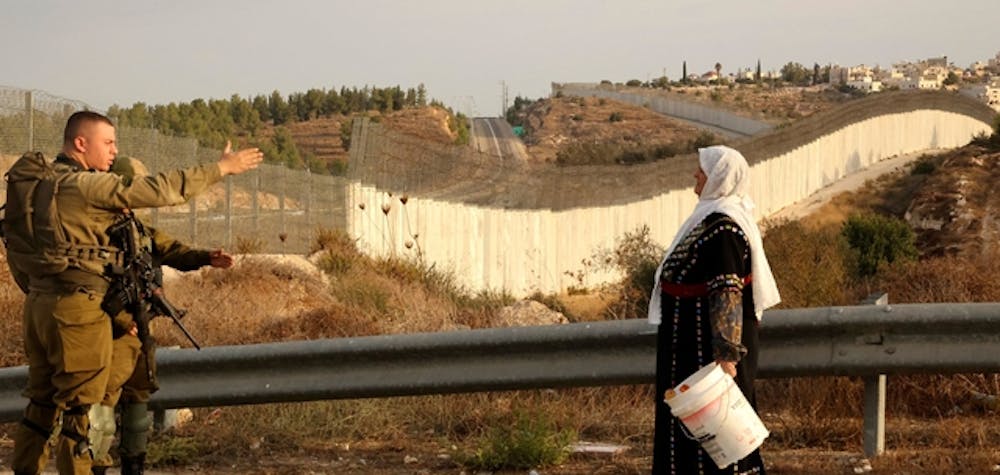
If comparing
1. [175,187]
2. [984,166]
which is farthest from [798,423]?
[984,166]

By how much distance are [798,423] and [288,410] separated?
3.02 metres

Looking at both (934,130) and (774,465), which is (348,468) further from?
(934,130)

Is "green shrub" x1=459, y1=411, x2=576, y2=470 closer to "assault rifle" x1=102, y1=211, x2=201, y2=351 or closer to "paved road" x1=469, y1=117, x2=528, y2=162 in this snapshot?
"assault rifle" x1=102, y1=211, x2=201, y2=351

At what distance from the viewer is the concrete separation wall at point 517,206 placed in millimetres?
31391

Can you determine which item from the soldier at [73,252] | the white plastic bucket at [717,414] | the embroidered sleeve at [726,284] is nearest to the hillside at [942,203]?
the embroidered sleeve at [726,284]

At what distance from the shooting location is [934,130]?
300ft

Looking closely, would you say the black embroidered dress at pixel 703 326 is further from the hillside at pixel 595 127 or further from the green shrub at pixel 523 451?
the hillside at pixel 595 127

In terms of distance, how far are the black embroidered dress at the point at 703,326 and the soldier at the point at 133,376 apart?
2.25 meters

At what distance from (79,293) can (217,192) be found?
20.8 m

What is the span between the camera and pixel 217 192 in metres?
27.2

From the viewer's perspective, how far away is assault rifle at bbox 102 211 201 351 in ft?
22.5

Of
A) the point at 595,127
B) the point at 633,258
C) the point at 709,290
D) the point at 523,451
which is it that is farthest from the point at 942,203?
the point at 595,127

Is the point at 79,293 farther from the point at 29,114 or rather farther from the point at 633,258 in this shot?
the point at 633,258

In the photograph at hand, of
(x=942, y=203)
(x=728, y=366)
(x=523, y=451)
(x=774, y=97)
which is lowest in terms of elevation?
(x=942, y=203)
